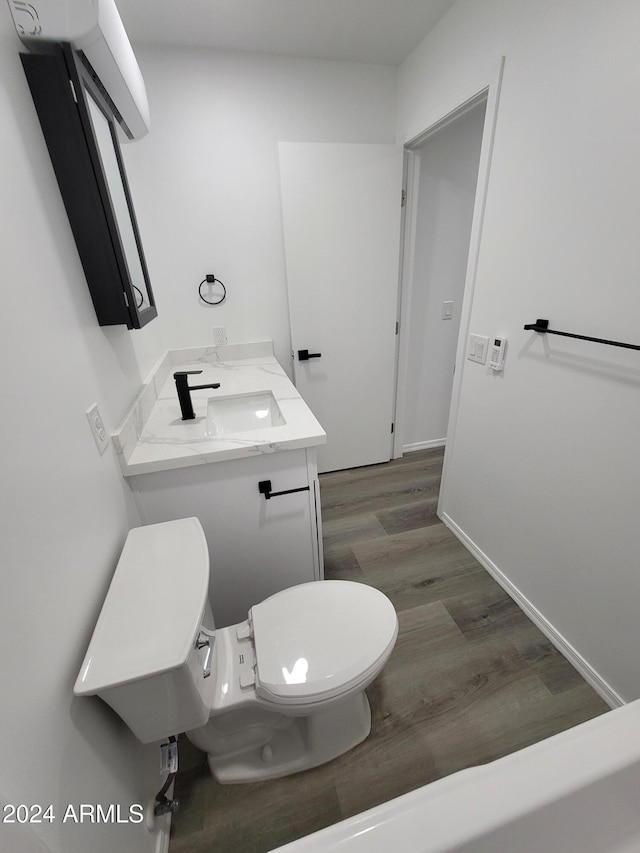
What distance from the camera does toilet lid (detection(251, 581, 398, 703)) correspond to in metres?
0.86

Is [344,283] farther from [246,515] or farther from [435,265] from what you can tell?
[246,515]

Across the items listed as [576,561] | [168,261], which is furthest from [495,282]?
[168,261]

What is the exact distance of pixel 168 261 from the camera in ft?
6.40

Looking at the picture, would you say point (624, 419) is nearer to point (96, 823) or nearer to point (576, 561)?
point (576, 561)

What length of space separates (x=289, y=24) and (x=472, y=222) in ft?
3.88

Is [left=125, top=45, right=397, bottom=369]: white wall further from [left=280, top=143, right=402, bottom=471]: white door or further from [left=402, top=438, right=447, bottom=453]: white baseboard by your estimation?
[left=402, top=438, right=447, bottom=453]: white baseboard

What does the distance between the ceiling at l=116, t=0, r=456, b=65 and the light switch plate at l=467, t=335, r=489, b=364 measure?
1.36 m

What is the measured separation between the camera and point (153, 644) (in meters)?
0.69

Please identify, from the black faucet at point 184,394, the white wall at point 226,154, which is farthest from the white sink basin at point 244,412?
the white wall at point 226,154

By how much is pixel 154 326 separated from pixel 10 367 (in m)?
1.41

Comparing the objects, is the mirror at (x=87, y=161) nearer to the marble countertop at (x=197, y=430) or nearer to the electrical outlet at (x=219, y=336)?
the marble countertop at (x=197, y=430)

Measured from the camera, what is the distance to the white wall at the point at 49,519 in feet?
1.75

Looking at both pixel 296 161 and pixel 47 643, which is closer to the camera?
pixel 47 643

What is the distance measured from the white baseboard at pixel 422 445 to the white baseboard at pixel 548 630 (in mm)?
945
